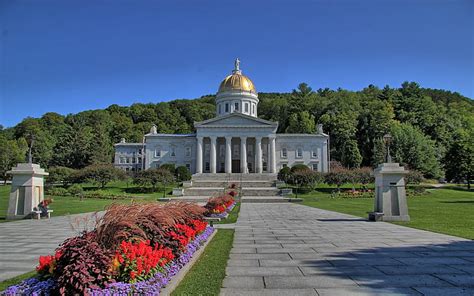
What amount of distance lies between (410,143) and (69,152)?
73.3 metres

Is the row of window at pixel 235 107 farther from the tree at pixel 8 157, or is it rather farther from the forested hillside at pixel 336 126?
the tree at pixel 8 157

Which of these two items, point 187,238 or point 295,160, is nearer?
point 187,238

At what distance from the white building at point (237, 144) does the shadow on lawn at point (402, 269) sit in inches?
2408

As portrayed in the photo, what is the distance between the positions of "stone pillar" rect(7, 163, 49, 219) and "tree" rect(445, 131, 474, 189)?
181ft

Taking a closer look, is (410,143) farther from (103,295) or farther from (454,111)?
(103,295)

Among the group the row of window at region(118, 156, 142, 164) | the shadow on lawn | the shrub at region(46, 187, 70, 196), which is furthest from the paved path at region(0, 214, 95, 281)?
the row of window at region(118, 156, 142, 164)

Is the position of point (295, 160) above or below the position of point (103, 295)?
above

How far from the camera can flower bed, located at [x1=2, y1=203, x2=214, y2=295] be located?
196 inches

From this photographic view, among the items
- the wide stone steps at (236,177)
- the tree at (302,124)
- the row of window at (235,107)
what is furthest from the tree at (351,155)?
the wide stone steps at (236,177)

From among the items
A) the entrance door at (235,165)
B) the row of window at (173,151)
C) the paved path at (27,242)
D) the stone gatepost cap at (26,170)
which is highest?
the row of window at (173,151)

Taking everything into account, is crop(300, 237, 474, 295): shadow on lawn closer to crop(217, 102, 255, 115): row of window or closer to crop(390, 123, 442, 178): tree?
crop(390, 123, 442, 178): tree

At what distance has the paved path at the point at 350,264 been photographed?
21.3 feet

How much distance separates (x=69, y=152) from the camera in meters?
87.6

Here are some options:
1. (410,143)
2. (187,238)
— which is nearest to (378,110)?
(410,143)
